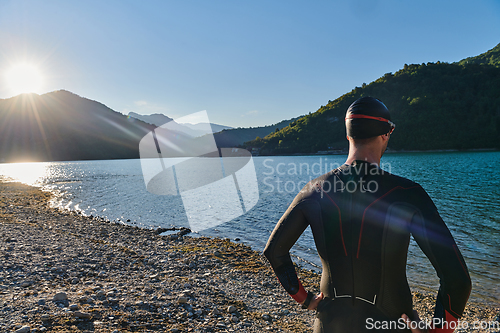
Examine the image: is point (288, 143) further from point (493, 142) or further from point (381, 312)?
point (381, 312)

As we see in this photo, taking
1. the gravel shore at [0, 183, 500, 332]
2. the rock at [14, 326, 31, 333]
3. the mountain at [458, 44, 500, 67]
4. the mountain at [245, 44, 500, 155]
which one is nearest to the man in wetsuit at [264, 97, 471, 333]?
the gravel shore at [0, 183, 500, 332]

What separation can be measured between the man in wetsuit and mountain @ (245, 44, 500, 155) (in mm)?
146784

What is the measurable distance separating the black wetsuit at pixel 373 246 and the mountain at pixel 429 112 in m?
147

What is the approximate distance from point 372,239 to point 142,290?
268 inches

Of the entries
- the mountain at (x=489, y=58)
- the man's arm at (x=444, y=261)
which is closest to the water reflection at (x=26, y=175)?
the man's arm at (x=444, y=261)

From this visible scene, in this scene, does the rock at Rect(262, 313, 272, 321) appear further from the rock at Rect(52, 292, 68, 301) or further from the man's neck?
the man's neck

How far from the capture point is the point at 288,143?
175250 millimetres

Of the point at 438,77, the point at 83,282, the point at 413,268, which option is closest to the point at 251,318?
the point at 83,282

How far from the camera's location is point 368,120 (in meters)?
2.01

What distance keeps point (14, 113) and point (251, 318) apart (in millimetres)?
258416

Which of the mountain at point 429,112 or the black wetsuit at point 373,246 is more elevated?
the mountain at point 429,112

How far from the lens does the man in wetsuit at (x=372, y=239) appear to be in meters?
1.83

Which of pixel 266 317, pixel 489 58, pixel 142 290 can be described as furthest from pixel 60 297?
pixel 489 58

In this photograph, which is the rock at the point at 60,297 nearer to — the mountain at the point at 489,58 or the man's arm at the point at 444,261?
the man's arm at the point at 444,261
